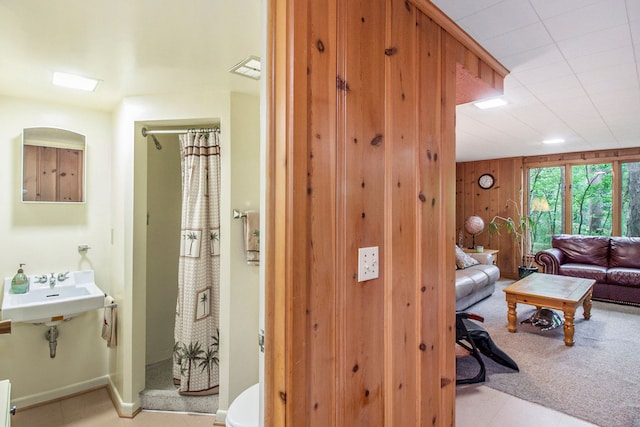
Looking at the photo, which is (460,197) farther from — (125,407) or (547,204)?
(125,407)

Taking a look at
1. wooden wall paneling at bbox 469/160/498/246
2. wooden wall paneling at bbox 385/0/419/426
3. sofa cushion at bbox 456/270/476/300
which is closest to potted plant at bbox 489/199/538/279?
wooden wall paneling at bbox 469/160/498/246

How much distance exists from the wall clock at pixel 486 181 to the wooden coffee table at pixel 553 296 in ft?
9.67

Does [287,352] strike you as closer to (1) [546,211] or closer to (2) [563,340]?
(2) [563,340]

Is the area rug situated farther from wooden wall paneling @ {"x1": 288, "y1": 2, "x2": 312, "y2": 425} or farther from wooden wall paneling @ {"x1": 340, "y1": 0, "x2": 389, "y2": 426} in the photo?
wooden wall paneling @ {"x1": 288, "y1": 2, "x2": 312, "y2": 425}

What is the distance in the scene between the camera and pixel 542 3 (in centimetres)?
154

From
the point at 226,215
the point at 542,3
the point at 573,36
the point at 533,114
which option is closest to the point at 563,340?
the point at 533,114

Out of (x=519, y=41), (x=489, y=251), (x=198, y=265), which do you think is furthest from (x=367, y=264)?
(x=489, y=251)

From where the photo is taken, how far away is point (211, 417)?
243cm

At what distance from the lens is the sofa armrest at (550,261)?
502 cm

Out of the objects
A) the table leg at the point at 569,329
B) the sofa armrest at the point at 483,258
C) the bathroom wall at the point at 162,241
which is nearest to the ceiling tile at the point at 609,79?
the table leg at the point at 569,329

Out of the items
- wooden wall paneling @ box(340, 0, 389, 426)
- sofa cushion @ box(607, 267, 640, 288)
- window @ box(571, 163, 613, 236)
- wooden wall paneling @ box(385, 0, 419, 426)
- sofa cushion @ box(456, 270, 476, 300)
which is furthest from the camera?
window @ box(571, 163, 613, 236)

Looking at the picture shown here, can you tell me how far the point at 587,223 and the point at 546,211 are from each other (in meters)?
0.62

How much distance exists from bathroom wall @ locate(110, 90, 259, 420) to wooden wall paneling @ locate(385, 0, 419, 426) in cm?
138

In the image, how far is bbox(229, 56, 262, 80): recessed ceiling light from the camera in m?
1.90
